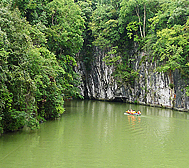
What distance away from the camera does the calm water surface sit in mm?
7117

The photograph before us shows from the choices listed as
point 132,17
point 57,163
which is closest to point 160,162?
point 57,163

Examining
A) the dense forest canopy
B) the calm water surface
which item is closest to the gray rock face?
the dense forest canopy

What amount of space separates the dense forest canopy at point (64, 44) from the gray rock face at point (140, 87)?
0.86 meters

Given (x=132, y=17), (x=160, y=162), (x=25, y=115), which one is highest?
(x=132, y=17)

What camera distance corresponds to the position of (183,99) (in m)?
18.6

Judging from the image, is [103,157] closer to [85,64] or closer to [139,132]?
[139,132]

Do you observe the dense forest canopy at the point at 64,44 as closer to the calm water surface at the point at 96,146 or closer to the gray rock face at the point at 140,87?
the gray rock face at the point at 140,87

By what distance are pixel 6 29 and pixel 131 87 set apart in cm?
1834

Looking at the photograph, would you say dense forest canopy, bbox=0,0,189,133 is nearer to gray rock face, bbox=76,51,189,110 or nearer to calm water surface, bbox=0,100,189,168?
gray rock face, bbox=76,51,189,110

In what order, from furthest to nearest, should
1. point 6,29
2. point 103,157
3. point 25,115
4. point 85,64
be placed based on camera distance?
point 85,64 → point 25,115 → point 6,29 → point 103,157

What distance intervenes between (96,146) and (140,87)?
1579cm

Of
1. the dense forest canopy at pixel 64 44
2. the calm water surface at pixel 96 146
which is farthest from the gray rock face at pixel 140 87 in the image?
the calm water surface at pixel 96 146

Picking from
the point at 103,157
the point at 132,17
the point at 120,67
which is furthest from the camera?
the point at 120,67

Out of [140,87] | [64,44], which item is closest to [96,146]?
[64,44]
